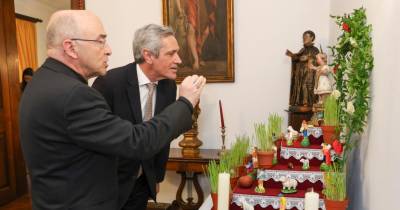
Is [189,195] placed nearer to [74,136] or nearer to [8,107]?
[8,107]

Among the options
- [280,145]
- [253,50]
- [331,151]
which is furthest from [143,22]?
[331,151]

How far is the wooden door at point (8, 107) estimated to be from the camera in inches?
149

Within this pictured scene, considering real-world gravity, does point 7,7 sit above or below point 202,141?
above

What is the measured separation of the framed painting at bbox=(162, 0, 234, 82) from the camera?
3.08 m

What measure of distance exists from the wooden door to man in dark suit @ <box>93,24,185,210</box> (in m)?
2.53

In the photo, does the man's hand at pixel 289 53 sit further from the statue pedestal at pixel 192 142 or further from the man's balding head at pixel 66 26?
the man's balding head at pixel 66 26

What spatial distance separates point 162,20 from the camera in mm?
3256

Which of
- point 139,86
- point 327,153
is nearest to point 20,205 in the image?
point 139,86

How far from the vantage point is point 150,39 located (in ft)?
5.82

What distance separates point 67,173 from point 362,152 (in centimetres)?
132

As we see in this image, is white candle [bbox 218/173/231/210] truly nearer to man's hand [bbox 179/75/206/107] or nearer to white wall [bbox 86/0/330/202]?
man's hand [bbox 179/75/206/107]

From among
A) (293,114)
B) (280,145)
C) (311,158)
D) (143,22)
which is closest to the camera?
(311,158)

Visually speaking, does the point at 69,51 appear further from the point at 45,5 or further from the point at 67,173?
the point at 45,5

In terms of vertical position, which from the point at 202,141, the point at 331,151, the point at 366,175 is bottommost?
the point at 202,141
